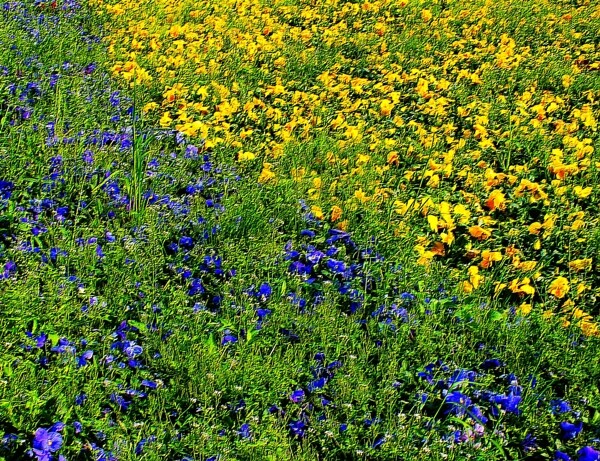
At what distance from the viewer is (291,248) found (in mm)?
3113

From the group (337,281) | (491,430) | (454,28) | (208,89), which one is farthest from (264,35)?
(491,430)

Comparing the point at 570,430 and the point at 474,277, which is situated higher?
the point at 474,277

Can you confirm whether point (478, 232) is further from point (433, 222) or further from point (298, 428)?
point (298, 428)

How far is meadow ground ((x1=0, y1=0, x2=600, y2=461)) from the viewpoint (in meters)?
2.27

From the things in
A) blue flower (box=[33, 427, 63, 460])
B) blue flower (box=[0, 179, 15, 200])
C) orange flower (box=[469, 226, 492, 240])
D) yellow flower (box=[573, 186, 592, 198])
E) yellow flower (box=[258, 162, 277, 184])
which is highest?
blue flower (box=[0, 179, 15, 200])

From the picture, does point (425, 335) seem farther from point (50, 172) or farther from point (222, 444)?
point (50, 172)

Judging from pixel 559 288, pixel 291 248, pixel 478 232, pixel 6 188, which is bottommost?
pixel 559 288

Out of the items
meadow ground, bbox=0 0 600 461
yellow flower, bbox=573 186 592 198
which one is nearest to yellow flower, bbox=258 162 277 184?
meadow ground, bbox=0 0 600 461

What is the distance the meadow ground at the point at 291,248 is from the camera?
7.45 ft

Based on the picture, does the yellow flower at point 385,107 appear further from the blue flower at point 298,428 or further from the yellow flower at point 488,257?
the blue flower at point 298,428

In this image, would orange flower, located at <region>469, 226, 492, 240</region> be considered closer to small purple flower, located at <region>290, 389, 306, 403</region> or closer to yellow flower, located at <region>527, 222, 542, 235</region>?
yellow flower, located at <region>527, 222, 542, 235</region>

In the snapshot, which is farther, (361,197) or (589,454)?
(361,197)

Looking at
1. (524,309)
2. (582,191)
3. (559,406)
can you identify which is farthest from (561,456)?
(582,191)

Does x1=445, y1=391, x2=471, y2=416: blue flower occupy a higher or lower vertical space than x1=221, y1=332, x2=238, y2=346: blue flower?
lower
